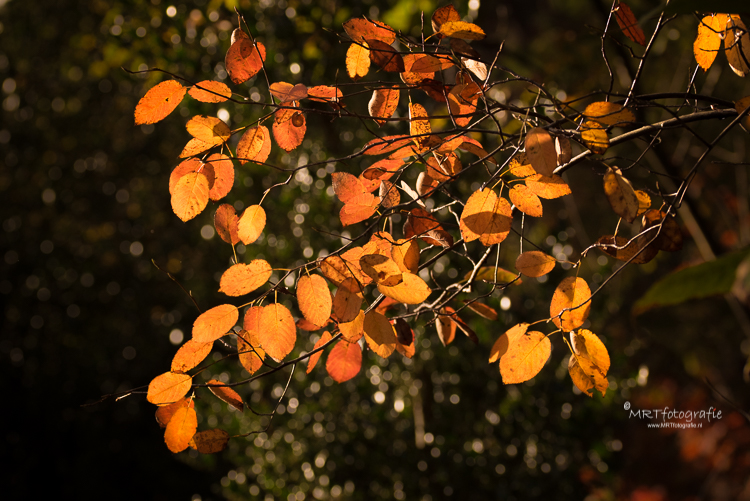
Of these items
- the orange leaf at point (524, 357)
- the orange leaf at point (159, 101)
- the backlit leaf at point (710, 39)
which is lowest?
the orange leaf at point (524, 357)

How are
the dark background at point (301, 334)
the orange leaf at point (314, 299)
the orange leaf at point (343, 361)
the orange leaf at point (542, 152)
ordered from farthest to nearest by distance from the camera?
1. the dark background at point (301, 334)
2. the orange leaf at point (343, 361)
3. the orange leaf at point (314, 299)
4. the orange leaf at point (542, 152)

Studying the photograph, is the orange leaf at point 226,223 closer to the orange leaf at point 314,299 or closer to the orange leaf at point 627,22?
the orange leaf at point 314,299

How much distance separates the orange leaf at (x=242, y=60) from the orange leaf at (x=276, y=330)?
29 cm

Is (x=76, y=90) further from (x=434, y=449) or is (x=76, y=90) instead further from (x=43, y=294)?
(x=434, y=449)

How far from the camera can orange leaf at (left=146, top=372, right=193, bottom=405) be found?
0.63 meters

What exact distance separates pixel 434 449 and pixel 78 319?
284 cm

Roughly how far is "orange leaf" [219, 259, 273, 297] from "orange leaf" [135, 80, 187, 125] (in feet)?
0.70

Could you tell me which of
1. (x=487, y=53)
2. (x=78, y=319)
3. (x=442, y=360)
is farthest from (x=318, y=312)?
(x=78, y=319)

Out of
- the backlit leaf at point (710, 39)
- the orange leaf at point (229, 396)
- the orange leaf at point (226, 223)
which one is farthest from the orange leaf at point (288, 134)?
the backlit leaf at point (710, 39)

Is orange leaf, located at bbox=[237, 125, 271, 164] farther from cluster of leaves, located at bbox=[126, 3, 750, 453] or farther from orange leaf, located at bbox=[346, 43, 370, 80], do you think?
orange leaf, located at bbox=[346, 43, 370, 80]

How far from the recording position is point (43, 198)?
11.6 feet

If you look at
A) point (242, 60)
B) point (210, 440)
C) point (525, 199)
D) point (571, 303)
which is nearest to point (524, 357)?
point (571, 303)

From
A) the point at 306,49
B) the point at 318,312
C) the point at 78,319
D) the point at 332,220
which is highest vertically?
the point at 318,312

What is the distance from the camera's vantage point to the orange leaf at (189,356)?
655mm
